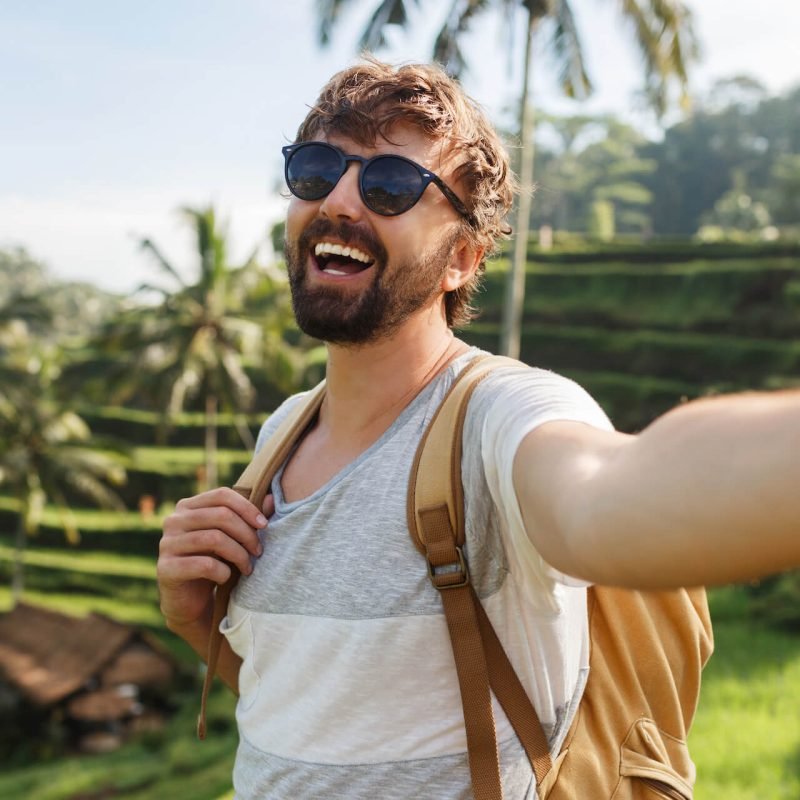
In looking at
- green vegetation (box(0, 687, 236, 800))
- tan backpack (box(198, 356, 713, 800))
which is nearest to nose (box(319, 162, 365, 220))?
tan backpack (box(198, 356, 713, 800))

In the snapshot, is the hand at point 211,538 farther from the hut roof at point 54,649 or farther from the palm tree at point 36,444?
the palm tree at point 36,444

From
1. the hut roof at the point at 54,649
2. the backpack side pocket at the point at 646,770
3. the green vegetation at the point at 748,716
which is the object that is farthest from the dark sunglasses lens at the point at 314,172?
the hut roof at the point at 54,649

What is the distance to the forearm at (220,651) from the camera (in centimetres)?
143

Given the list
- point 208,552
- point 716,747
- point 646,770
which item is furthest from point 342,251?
point 716,747

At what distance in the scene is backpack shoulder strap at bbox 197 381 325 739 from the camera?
1.30 meters

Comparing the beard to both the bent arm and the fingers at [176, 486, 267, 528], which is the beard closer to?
the fingers at [176, 486, 267, 528]

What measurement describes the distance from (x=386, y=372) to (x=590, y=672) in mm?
487

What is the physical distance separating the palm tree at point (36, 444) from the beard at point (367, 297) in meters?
17.0

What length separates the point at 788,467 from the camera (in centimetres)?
61

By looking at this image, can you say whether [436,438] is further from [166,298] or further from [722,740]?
[166,298]

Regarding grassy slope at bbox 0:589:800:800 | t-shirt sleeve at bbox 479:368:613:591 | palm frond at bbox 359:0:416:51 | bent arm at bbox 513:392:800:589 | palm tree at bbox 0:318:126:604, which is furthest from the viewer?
palm tree at bbox 0:318:126:604

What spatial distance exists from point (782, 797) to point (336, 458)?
707 centimetres

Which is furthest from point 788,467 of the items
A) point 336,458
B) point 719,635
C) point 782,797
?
point 719,635

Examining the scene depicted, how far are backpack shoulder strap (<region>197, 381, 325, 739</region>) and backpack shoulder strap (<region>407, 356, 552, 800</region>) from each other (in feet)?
1.21
